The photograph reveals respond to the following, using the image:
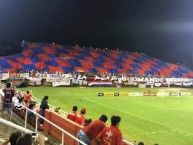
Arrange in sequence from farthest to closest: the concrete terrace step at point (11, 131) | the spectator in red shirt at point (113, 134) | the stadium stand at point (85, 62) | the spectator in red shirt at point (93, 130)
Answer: the stadium stand at point (85, 62)
the concrete terrace step at point (11, 131)
the spectator in red shirt at point (93, 130)
the spectator in red shirt at point (113, 134)

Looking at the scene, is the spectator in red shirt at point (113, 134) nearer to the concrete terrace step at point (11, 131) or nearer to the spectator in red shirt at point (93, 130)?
the spectator in red shirt at point (93, 130)

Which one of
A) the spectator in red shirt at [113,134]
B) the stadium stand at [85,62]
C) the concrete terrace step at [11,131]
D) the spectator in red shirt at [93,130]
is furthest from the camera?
the stadium stand at [85,62]

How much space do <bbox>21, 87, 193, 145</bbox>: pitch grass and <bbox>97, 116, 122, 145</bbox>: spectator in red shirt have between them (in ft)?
38.8

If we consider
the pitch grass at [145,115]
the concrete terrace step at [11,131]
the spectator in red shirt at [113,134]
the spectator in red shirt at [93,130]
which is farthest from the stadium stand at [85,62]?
the spectator in red shirt at [113,134]

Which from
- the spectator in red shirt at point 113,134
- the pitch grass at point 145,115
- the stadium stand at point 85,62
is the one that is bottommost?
the pitch grass at point 145,115

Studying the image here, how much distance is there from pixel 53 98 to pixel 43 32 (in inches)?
1373

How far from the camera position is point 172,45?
3187 inches

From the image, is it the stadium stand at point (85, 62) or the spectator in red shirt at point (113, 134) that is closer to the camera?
the spectator in red shirt at point (113, 134)

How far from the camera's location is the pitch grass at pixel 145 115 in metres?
23.9

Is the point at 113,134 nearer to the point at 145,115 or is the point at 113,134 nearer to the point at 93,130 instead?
the point at 93,130

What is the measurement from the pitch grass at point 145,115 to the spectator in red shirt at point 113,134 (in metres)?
11.8

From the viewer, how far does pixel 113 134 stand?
10266 millimetres

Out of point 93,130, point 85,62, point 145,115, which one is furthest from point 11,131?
point 85,62

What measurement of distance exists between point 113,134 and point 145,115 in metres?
22.7
